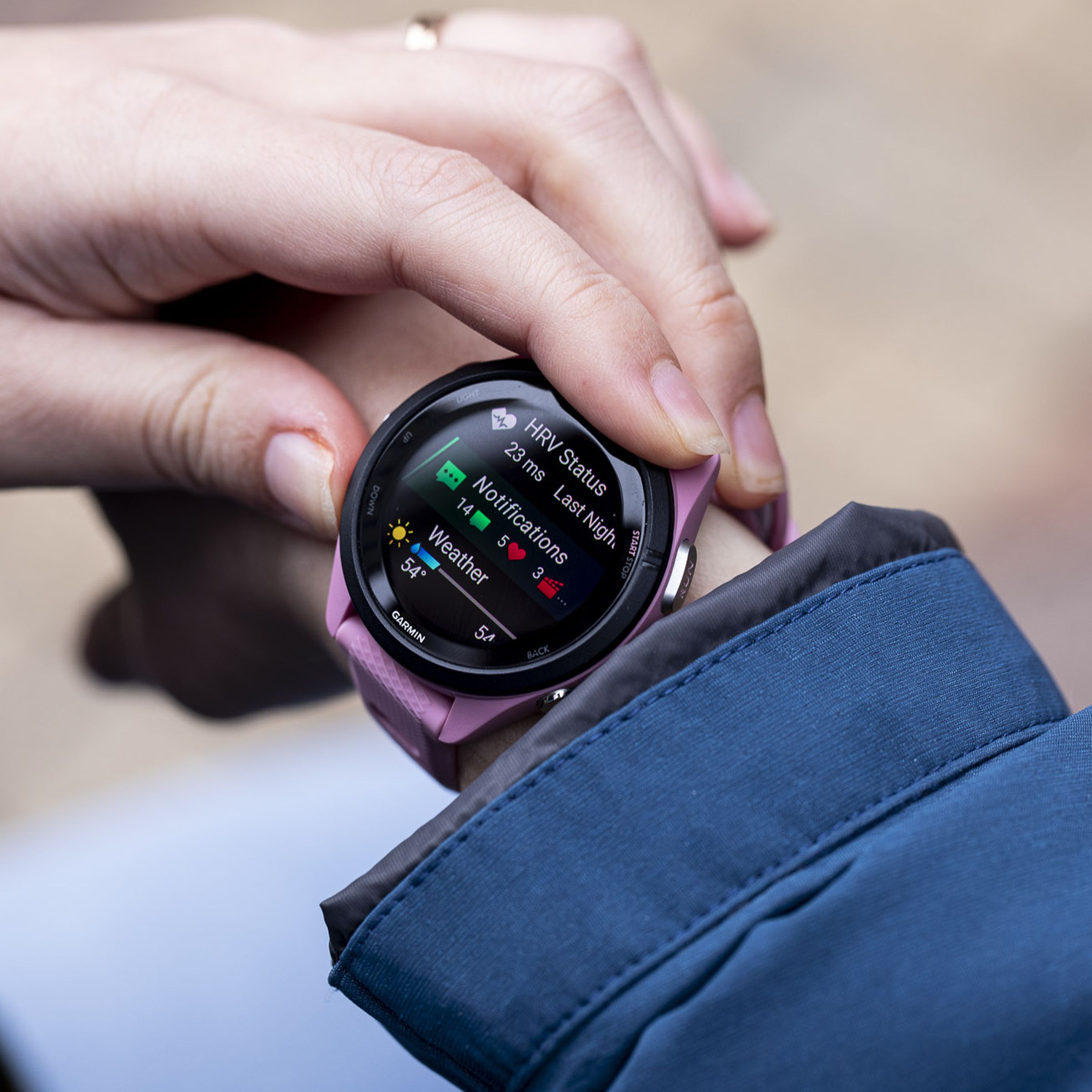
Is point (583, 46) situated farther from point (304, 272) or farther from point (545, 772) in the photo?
point (545, 772)

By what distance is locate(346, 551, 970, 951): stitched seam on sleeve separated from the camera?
2.29 feet

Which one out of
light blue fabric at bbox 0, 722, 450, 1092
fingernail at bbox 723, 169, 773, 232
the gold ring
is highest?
the gold ring

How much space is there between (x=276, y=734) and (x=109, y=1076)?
32.5 inches

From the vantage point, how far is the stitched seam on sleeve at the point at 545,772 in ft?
2.29

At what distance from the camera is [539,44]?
1.45 m

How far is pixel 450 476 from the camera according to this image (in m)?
0.99

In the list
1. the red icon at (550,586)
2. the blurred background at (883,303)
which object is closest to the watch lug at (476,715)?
the red icon at (550,586)

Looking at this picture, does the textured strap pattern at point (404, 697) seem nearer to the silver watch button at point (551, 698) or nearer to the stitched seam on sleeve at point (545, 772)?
the silver watch button at point (551, 698)

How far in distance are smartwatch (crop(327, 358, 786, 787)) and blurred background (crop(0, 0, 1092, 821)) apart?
4.24 feet

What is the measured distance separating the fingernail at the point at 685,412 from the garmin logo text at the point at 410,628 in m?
0.30

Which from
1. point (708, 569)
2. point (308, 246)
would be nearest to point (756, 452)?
point (708, 569)

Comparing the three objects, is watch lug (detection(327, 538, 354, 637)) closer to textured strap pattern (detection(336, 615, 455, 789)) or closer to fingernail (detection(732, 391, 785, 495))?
textured strap pattern (detection(336, 615, 455, 789))

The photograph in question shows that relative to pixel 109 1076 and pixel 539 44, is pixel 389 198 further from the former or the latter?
pixel 109 1076

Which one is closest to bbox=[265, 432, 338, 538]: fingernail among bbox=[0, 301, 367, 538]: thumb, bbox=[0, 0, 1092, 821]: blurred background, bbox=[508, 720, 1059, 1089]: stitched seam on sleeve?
bbox=[0, 301, 367, 538]: thumb
